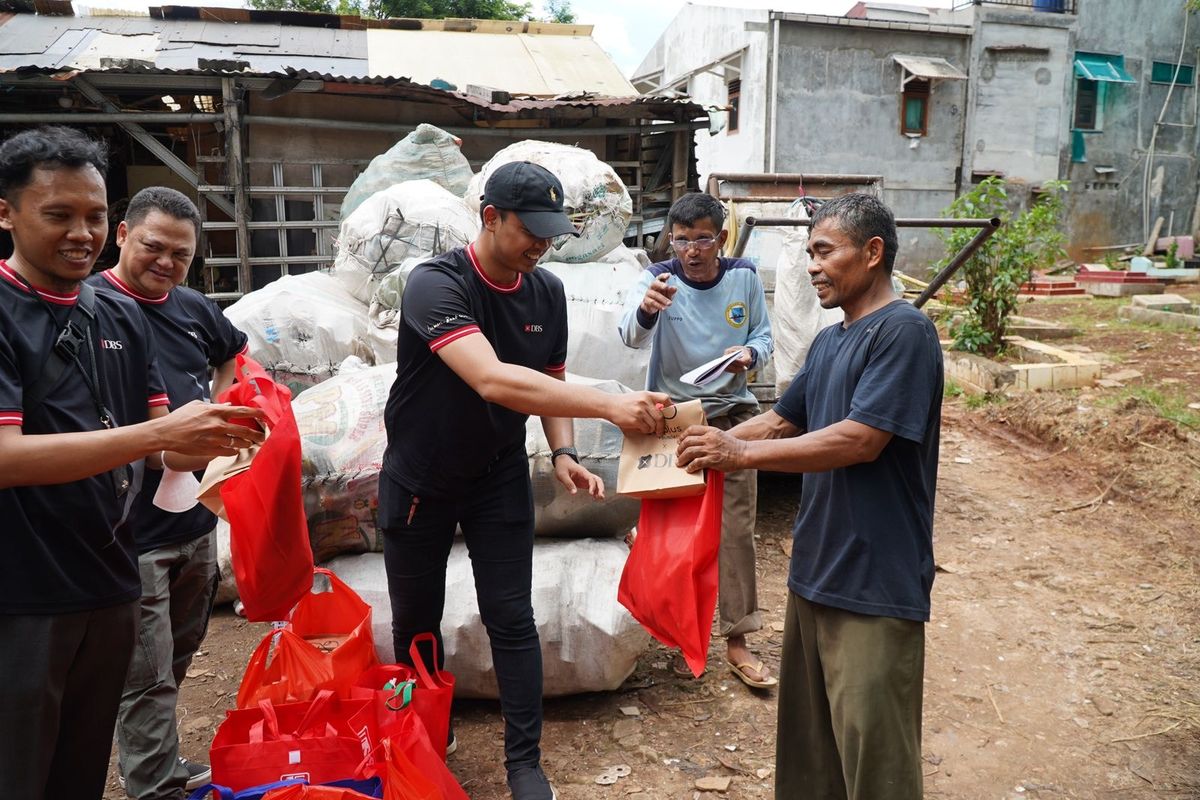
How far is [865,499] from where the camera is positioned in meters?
1.98

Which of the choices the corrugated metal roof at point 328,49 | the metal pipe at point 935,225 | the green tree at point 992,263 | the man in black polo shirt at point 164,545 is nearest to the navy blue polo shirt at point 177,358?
the man in black polo shirt at point 164,545

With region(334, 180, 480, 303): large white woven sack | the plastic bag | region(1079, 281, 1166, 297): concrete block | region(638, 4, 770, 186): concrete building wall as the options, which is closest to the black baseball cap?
the plastic bag

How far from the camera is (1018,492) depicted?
5535 millimetres

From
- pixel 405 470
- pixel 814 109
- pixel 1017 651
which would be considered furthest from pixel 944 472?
pixel 814 109

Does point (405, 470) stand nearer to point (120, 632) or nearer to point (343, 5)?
point (120, 632)

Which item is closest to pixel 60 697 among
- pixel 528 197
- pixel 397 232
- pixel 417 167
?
pixel 528 197

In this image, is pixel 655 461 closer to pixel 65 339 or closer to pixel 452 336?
pixel 452 336

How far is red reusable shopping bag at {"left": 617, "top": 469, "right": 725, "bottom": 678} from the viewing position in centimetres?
226

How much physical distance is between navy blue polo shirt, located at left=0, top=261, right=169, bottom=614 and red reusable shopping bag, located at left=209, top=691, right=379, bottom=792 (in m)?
0.60

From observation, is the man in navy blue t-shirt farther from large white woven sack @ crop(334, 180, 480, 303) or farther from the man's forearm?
large white woven sack @ crop(334, 180, 480, 303)

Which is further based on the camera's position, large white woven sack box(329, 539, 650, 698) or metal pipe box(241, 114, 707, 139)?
metal pipe box(241, 114, 707, 139)

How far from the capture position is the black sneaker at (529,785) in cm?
242

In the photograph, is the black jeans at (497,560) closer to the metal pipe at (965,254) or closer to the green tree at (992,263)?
the metal pipe at (965,254)

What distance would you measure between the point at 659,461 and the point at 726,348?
3.84ft
